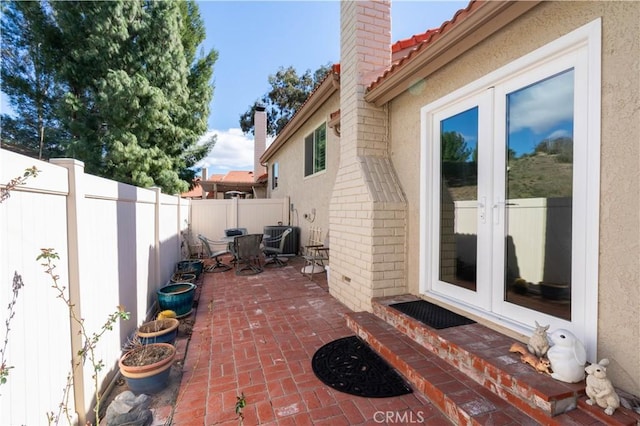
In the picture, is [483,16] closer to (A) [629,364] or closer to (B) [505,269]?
(B) [505,269]

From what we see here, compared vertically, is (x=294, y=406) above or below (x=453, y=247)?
below

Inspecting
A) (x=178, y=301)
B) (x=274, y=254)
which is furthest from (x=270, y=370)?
(x=274, y=254)

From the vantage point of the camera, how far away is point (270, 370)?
2936 mm

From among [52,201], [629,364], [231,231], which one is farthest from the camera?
[231,231]

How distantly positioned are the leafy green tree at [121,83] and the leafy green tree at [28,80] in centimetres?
27

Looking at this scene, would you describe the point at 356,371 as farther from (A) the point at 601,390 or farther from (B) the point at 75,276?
(B) the point at 75,276

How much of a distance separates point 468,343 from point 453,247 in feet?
3.68

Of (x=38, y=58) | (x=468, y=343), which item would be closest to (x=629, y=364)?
(x=468, y=343)

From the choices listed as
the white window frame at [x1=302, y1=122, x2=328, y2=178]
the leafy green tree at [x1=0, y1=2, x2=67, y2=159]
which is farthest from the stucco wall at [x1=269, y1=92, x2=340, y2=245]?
the leafy green tree at [x1=0, y1=2, x2=67, y2=159]

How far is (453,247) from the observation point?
132 inches

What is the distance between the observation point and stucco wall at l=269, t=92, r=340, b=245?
708 cm

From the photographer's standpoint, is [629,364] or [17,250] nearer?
[17,250]

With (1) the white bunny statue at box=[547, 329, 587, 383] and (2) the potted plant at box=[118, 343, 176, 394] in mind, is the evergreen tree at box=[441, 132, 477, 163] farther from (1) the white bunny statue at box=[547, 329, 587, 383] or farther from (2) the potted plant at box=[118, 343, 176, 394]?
(2) the potted plant at box=[118, 343, 176, 394]

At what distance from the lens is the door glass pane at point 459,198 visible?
10.1ft
